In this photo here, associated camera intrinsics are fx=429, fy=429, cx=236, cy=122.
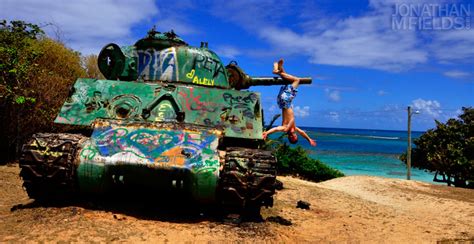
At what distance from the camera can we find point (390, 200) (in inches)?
472

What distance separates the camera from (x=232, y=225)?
16.4 feet

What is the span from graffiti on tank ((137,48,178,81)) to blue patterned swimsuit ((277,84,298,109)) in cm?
184

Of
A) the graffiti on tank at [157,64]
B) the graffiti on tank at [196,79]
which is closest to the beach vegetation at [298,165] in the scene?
the graffiti on tank at [196,79]

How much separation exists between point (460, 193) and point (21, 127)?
45.0ft

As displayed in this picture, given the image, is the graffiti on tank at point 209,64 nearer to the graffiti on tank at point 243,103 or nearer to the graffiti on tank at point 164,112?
the graffiti on tank at point 243,103

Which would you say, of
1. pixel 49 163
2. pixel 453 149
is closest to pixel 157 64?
pixel 49 163

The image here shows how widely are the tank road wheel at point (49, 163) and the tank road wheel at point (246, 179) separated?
67.9 inches

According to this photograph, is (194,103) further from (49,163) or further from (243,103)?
(49,163)

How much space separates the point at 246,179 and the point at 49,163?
2210 millimetres


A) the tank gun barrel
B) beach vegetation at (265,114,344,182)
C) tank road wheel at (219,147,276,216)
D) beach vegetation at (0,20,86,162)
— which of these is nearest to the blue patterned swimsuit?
the tank gun barrel

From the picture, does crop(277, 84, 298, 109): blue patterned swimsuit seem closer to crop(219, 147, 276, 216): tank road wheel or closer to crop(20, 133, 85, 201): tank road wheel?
crop(219, 147, 276, 216): tank road wheel

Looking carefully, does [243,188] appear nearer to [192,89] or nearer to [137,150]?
[137,150]

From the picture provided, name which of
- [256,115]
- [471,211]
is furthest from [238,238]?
[471,211]

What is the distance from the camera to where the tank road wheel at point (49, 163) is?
4797 mm
